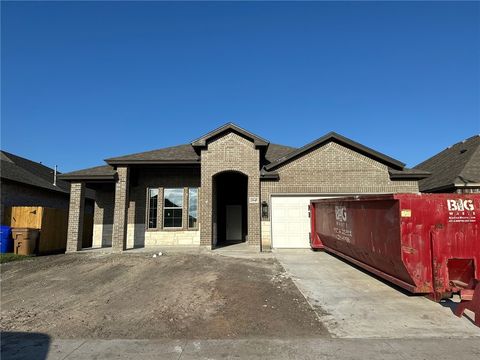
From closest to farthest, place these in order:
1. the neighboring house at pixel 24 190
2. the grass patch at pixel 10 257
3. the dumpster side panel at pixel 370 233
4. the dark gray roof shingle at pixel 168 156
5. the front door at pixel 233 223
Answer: the dumpster side panel at pixel 370 233
the grass patch at pixel 10 257
the dark gray roof shingle at pixel 168 156
the neighboring house at pixel 24 190
the front door at pixel 233 223

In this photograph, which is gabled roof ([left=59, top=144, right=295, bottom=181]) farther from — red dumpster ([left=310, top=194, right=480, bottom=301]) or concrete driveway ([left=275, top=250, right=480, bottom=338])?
red dumpster ([left=310, top=194, right=480, bottom=301])

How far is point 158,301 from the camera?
313 inches

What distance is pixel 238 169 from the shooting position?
1595 cm

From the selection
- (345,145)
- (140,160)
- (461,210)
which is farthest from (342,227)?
(140,160)

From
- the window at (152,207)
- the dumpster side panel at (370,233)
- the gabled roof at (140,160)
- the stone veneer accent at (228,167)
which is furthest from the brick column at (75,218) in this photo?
the dumpster side panel at (370,233)

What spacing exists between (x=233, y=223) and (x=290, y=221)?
5.34 m

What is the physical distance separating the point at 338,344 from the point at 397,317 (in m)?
1.93

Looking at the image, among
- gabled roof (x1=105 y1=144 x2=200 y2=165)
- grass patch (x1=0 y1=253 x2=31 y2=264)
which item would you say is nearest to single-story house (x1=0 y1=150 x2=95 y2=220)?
grass patch (x1=0 y1=253 x2=31 y2=264)

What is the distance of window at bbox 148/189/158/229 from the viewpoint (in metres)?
17.7

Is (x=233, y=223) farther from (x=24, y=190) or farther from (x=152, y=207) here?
(x=24, y=190)

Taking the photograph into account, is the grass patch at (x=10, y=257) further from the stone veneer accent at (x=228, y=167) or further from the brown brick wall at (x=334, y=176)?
the brown brick wall at (x=334, y=176)

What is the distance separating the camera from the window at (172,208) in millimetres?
17750

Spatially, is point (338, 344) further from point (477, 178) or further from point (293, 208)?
point (477, 178)

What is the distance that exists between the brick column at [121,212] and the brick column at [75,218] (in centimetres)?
187
